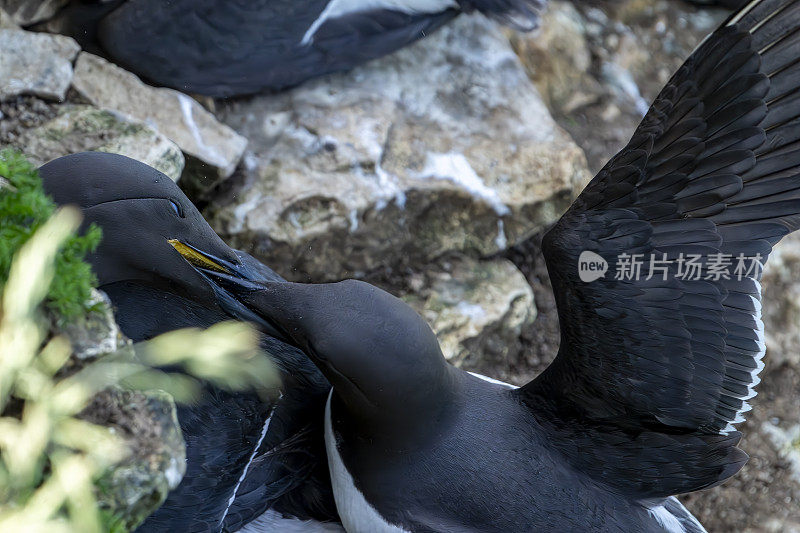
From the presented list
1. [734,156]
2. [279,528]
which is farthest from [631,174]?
[279,528]

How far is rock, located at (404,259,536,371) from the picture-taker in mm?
4266

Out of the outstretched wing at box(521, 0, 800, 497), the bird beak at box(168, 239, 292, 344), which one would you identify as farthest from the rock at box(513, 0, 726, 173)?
the bird beak at box(168, 239, 292, 344)

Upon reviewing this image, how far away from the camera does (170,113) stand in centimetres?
404

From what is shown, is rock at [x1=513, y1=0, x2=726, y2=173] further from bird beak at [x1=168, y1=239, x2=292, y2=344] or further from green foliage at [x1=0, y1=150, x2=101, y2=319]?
green foliage at [x1=0, y1=150, x2=101, y2=319]

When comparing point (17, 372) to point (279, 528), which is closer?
point (17, 372)

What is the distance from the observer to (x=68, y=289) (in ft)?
6.22

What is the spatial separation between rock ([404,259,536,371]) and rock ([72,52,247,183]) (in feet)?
3.59

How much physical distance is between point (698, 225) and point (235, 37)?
2429mm

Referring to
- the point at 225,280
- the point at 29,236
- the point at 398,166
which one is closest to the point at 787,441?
the point at 398,166

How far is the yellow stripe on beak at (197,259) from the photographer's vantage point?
2.92 metres

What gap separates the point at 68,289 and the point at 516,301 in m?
2.95

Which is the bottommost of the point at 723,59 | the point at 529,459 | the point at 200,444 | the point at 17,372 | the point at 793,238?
the point at 200,444

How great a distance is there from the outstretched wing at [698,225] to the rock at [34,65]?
212cm

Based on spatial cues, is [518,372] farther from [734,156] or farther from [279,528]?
[734,156]
